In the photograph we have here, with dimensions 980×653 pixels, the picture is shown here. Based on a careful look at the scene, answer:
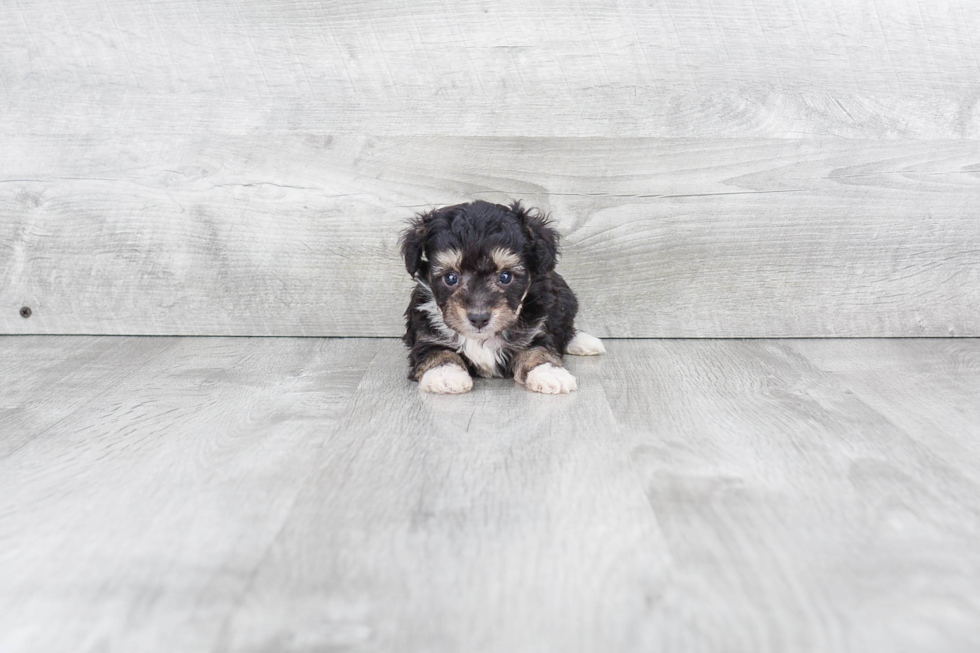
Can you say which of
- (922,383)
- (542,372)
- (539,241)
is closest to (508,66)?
(539,241)

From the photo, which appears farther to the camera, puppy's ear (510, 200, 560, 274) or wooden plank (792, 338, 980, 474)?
puppy's ear (510, 200, 560, 274)

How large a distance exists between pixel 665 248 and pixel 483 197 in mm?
709

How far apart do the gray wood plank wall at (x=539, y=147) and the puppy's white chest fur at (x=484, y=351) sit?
67 cm

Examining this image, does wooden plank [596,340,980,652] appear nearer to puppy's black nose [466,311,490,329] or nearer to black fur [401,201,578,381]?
black fur [401,201,578,381]

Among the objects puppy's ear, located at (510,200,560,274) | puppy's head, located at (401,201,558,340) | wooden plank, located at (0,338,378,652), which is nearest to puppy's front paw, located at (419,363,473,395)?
puppy's head, located at (401,201,558,340)

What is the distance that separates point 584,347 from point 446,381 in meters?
0.71

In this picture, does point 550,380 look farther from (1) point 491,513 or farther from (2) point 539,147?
(2) point 539,147

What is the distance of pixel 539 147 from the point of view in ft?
10.3

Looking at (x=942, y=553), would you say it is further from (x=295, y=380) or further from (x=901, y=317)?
(x=901, y=317)

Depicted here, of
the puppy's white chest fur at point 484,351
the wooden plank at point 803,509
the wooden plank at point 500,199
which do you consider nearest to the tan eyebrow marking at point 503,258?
the puppy's white chest fur at point 484,351

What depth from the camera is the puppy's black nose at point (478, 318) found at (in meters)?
2.36

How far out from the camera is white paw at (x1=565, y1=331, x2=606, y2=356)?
117 inches

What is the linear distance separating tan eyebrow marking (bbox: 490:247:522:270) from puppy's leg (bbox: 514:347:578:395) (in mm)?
301

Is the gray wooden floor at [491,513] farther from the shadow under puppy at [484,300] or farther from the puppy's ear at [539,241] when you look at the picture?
the puppy's ear at [539,241]
